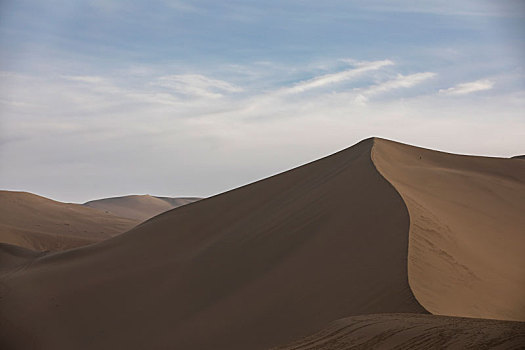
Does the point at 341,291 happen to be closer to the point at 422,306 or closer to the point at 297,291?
the point at 297,291

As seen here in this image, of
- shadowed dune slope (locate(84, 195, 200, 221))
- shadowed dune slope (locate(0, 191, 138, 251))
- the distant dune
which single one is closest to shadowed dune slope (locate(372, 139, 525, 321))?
the distant dune

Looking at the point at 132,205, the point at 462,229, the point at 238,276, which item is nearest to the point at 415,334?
the point at 238,276

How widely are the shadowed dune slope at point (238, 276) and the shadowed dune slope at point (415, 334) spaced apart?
1.55 metres

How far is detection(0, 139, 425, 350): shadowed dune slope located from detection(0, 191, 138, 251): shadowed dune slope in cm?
1285

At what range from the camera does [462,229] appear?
13133 millimetres

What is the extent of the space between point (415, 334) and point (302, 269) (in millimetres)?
5185

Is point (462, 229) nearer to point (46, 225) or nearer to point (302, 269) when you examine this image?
point (302, 269)

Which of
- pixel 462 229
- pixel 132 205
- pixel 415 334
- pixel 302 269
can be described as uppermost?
pixel 132 205

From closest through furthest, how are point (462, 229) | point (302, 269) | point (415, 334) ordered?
1. point (415, 334)
2. point (302, 269)
3. point (462, 229)

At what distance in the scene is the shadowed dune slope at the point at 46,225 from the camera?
3081 centimetres

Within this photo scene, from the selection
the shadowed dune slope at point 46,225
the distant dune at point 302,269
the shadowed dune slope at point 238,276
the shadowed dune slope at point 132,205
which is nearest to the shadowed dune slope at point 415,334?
the distant dune at point 302,269

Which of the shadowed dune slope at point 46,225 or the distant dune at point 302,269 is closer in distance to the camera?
the distant dune at point 302,269

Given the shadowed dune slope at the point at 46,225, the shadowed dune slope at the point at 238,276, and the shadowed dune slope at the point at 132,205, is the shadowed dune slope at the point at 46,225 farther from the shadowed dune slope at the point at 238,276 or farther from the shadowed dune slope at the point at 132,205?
the shadowed dune slope at the point at 132,205

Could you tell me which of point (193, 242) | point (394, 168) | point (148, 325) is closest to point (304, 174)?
point (394, 168)
